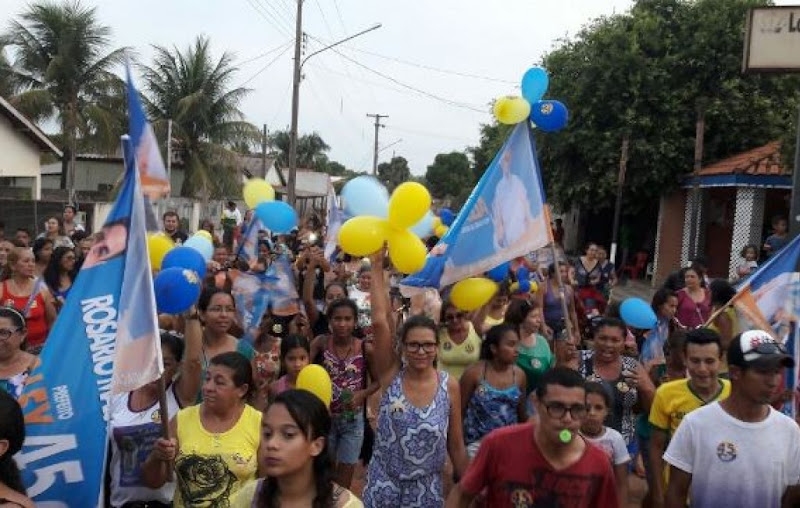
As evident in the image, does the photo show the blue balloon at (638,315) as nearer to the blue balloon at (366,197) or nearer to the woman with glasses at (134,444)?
the blue balloon at (366,197)

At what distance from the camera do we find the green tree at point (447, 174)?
215ft

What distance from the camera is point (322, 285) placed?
25.8 ft

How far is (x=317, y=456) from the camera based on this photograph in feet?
8.49

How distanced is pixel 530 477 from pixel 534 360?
2346 mm

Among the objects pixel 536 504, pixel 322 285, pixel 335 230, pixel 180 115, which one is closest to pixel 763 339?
pixel 536 504

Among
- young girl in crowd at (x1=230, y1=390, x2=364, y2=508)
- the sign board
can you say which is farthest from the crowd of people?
the sign board

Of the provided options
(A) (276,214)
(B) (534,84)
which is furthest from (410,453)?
(A) (276,214)

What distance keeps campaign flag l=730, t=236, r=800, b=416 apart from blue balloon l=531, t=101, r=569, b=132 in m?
1.81

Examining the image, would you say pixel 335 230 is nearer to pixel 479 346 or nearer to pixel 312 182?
pixel 479 346

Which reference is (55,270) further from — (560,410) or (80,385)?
(560,410)

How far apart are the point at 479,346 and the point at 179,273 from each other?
2.19 meters

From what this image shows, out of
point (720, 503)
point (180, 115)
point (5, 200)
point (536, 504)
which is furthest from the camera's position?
point (180, 115)

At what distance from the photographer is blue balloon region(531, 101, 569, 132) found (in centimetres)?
544

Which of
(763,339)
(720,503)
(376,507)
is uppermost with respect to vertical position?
(763,339)
